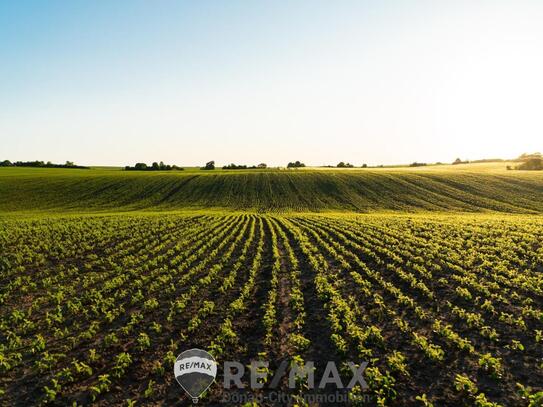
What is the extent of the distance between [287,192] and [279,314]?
182ft

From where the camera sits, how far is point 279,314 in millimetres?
14477

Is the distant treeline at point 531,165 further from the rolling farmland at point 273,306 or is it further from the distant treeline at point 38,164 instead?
the distant treeline at point 38,164

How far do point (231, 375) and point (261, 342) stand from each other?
192 centimetres

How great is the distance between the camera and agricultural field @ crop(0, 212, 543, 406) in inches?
396

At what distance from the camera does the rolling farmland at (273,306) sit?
1021cm

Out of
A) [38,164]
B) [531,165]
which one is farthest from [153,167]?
[531,165]

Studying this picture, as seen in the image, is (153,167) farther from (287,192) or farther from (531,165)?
(531,165)

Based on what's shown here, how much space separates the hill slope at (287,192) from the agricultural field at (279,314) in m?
31.7

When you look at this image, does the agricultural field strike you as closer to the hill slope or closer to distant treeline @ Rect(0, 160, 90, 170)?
the hill slope

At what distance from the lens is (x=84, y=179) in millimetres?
77500

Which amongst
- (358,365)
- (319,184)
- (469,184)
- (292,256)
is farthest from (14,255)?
(469,184)

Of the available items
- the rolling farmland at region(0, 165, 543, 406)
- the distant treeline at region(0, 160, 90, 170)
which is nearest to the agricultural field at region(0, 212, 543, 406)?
the rolling farmland at region(0, 165, 543, 406)

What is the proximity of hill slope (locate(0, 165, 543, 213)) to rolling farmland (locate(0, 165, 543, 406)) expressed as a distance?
24592 mm

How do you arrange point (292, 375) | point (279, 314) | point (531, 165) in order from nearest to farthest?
point (292, 375), point (279, 314), point (531, 165)
